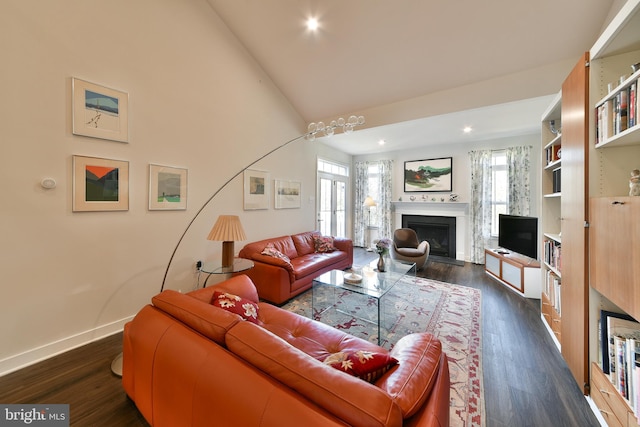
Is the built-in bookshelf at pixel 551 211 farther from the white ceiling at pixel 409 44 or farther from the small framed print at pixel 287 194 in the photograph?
the small framed print at pixel 287 194

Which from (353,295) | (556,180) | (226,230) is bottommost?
(353,295)

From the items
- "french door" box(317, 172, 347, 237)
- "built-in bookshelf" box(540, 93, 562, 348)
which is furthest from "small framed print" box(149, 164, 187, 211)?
"built-in bookshelf" box(540, 93, 562, 348)

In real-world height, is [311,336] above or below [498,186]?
below

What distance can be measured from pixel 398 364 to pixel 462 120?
441 cm

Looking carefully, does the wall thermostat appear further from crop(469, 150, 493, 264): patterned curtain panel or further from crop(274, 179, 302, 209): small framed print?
crop(469, 150, 493, 264): patterned curtain panel

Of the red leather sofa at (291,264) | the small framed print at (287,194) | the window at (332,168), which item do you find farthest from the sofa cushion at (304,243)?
the window at (332,168)

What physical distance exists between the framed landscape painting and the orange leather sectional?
17.1ft

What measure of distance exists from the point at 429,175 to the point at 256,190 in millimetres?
4320

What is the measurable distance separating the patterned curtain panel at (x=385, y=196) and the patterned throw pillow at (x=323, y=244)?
238 cm

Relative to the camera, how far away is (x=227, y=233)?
256 centimetres

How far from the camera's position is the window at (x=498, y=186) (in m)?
5.01

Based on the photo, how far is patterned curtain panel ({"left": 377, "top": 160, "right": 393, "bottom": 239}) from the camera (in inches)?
250

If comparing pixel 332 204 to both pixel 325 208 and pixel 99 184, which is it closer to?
pixel 325 208

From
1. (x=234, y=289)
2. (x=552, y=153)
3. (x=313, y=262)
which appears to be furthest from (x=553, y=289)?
(x=234, y=289)
